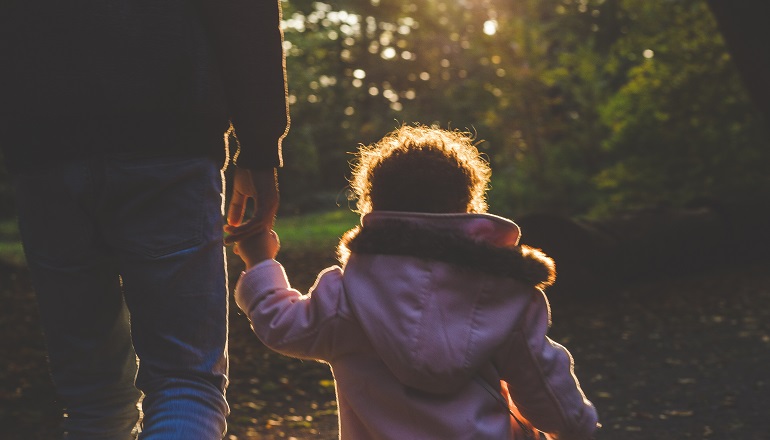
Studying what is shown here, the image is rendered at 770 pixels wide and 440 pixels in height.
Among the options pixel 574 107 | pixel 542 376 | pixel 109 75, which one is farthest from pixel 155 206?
pixel 574 107

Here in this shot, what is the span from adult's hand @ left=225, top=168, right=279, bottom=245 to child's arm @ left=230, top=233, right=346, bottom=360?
5 cm

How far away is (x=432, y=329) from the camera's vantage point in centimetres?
240

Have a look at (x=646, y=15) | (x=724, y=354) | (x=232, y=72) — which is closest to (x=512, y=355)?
(x=232, y=72)

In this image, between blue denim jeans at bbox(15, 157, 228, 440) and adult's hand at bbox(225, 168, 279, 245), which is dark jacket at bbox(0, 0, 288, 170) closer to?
blue denim jeans at bbox(15, 157, 228, 440)

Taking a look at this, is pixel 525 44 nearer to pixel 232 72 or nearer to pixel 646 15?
pixel 646 15

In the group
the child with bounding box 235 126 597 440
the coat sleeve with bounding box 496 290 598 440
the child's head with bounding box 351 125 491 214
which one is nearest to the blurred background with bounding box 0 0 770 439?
the child's head with bounding box 351 125 491 214

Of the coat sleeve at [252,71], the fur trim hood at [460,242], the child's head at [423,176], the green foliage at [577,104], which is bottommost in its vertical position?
the green foliage at [577,104]

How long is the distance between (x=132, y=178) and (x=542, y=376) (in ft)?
3.71

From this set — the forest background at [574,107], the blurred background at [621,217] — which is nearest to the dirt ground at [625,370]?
the blurred background at [621,217]

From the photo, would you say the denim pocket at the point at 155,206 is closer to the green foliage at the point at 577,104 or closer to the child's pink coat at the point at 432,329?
the child's pink coat at the point at 432,329

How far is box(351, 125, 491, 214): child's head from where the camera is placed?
256 centimetres

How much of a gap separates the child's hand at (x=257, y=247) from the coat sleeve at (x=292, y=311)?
4 centimetres

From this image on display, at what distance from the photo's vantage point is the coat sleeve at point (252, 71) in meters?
2.31

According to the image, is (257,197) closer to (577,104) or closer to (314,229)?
(577,104)
